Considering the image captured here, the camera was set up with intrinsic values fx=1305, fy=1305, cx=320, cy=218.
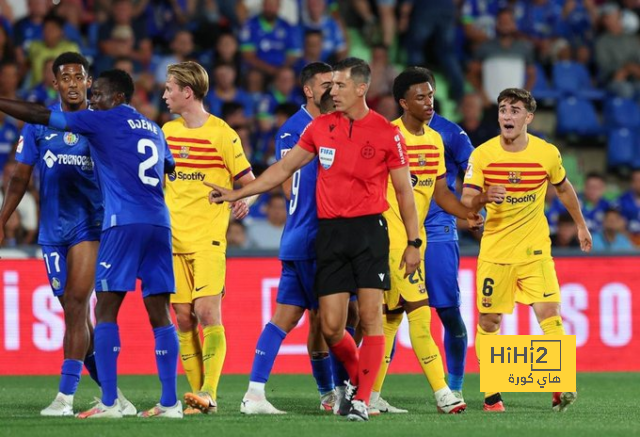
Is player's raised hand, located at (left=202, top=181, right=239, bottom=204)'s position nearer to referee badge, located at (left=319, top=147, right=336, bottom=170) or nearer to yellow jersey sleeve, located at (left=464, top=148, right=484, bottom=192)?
referee badge, located at (left=319, top=147, right=336, bottom=170)

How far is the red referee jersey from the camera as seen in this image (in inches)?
347

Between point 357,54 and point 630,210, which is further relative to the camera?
point 357,54

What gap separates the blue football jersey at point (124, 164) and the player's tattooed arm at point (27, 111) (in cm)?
29

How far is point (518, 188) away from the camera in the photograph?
10164 mm

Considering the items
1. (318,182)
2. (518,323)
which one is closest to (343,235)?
(318,182)

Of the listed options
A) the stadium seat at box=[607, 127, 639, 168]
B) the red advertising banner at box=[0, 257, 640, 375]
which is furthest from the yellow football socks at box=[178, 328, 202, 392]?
the stadium seat at box=[607, 127, 639, 168]

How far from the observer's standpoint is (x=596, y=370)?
46.6 feet

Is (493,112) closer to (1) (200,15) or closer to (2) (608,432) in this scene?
(1) (200,15)

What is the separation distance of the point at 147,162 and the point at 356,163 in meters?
1.42

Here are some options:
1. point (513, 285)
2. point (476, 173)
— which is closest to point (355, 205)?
point (476, 173)

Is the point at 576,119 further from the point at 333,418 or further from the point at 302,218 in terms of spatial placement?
the point at 333,418

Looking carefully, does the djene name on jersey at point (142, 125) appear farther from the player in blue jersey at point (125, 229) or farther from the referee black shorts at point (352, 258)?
the referee black shorts at point (352, 258)

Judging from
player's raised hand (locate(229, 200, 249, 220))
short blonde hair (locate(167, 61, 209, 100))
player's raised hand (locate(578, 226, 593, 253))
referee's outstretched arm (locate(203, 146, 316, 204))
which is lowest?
player's raised hand (locate(578, 226, 593, 253))

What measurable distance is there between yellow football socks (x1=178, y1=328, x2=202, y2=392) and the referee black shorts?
143 cm
